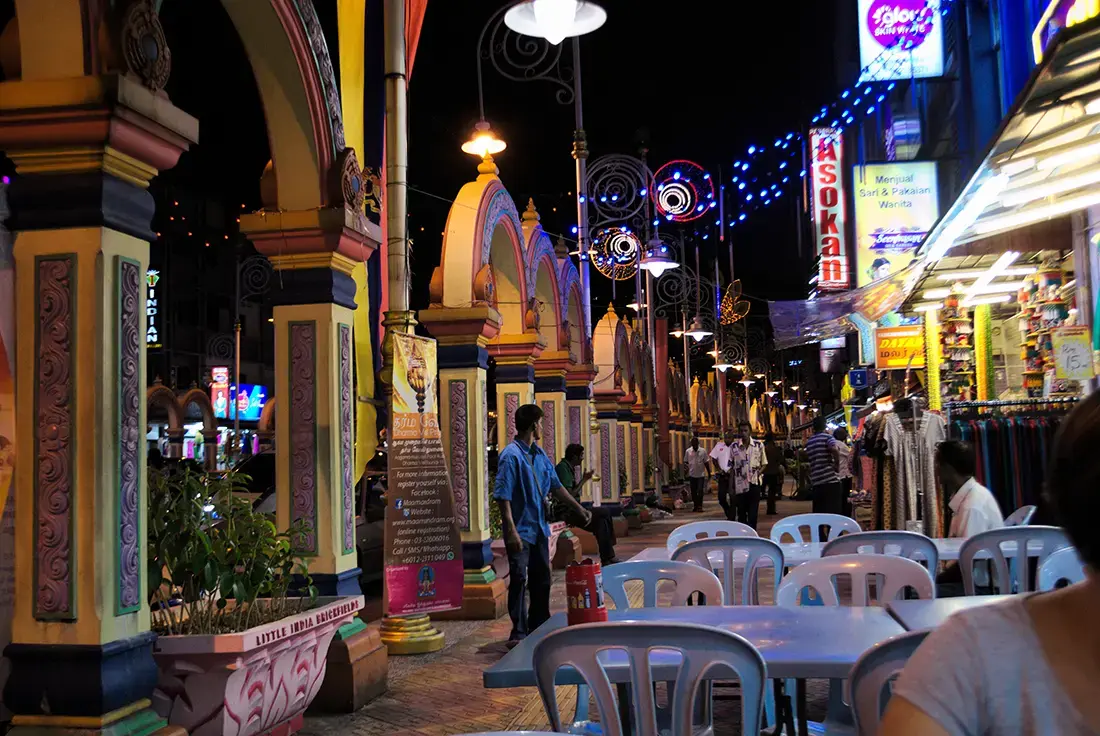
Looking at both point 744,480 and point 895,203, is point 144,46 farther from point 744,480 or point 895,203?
point 744,480

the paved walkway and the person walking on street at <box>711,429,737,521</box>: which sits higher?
the person walking on street at <box>711,429,737,521</box>

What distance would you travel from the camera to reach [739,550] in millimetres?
6328

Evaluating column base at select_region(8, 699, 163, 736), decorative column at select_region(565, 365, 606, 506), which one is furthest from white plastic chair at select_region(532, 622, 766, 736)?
decorative column at select_region(565, 365, 606, 506)

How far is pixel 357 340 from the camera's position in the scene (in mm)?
8578

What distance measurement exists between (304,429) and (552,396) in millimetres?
9101

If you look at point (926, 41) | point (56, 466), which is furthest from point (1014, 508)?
point (926, 41)

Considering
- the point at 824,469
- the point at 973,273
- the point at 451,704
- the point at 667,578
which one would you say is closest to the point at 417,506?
the point at 451,704

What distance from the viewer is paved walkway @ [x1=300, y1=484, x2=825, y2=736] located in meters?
6.42

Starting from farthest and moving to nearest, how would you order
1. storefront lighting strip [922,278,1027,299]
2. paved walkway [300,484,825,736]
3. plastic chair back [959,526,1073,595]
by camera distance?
storefront lighting strip [922,278,1027,299] < paved walkway [300,484,825,736] < plastic chair back [959,526,1073,595]

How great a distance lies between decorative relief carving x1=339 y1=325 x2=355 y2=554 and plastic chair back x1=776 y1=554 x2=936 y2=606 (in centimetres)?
331

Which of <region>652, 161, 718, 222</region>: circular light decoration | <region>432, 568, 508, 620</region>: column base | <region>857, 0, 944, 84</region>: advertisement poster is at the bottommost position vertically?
<region>432, 568, 508, 620</region>: column base

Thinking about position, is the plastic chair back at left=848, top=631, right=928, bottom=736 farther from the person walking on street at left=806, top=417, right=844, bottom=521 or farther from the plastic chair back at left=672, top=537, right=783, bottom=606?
the person walking on street at left=806, top=417, right=844, bottom=521

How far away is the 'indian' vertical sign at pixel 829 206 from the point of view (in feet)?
65.7

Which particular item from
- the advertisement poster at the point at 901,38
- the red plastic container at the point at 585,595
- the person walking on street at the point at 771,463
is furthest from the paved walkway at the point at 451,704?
the person walking on street at the point at 771,463
